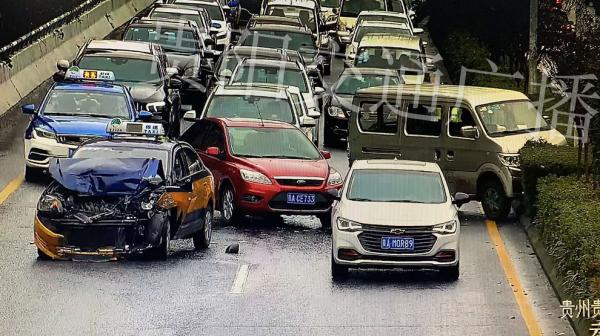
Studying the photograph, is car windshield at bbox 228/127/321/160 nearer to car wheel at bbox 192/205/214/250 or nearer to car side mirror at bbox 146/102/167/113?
car wheel at bbox 192/205/214/250

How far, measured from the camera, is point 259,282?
18.3 metres

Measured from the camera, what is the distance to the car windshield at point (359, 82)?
33344mm

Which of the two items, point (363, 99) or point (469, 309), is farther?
point (363, 99)

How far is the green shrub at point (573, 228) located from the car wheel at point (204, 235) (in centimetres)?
448

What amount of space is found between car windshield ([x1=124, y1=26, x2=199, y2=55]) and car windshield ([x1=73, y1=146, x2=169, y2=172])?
15961 millimetres

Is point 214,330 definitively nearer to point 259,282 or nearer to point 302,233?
point 259,282

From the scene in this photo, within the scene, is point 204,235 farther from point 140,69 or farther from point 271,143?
point 140,69

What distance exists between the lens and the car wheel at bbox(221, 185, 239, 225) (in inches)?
905

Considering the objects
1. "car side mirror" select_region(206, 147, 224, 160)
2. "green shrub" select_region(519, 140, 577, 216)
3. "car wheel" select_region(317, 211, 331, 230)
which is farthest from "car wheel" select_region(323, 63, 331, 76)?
"car wheel" select_region(317, 211, 331, 230)

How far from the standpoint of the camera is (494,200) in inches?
956

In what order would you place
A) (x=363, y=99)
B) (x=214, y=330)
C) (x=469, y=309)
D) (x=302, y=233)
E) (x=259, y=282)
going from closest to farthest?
1. (x=214, y=330)
2. (x=469, y=309)
3. (x=259, y=282)
4. (x=302, y=233)
5. (x=363, y=99)

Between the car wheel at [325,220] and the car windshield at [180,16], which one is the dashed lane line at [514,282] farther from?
the car windshield at [180,16]

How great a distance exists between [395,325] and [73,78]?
1296cm

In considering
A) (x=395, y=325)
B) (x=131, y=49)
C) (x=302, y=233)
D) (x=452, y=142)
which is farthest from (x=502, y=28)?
(x=395, y=325)
